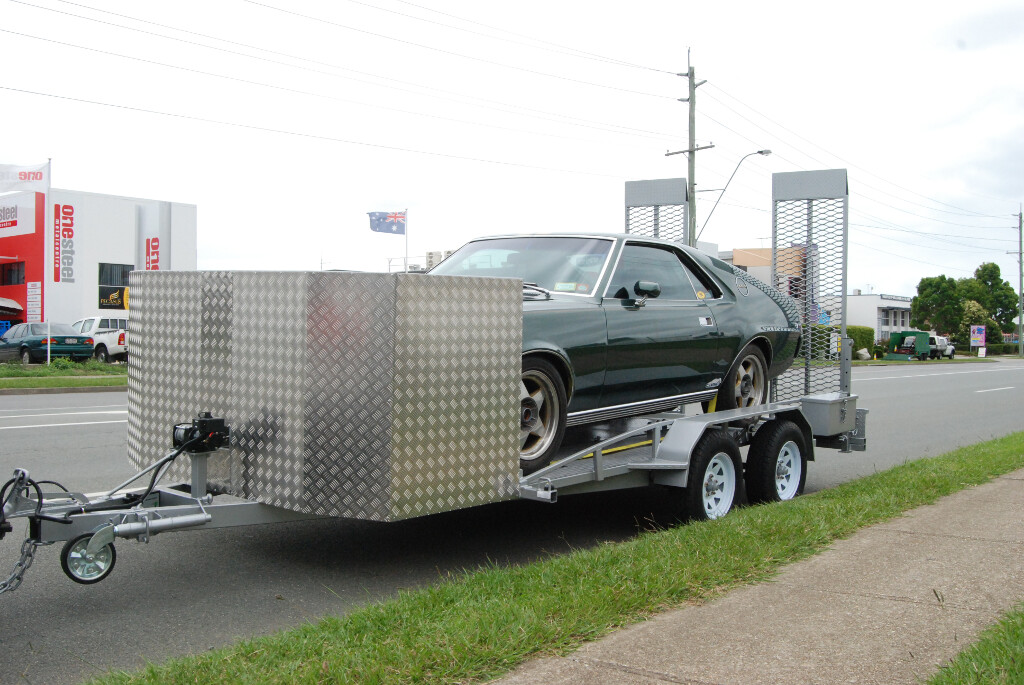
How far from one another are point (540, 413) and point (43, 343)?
87.4 feet

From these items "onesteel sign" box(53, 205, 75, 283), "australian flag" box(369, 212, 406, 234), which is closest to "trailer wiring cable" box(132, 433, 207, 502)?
"australian flag" box(369, 212, 406, 234)

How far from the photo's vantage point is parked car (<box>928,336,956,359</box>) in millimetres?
63156

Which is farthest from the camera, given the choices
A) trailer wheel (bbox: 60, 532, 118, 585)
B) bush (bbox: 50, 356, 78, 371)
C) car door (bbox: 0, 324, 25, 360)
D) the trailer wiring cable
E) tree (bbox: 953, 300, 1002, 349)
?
tree (bbox: 953, 300, 1002, 349)

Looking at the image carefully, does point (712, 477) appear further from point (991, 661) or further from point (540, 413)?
point (991, 661)

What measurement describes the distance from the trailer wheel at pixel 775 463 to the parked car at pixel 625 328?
1.51ft

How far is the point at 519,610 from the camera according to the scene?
409cm

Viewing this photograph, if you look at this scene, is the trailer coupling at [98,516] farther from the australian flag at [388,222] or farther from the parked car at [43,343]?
the australian flag at [388,222]

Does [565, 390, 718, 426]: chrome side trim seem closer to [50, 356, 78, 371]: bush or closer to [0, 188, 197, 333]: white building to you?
[50, 356, 78, 371]: bush

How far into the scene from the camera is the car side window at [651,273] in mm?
6664

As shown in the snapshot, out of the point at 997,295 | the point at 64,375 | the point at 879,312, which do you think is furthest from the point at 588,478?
the point at 997,295

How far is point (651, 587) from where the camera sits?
451 cm

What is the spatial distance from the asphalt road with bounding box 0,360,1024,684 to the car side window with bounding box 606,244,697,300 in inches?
68.8

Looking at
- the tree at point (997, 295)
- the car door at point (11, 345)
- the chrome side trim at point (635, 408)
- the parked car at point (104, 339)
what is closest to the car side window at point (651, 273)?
the chrome side trim at point (635, 408)

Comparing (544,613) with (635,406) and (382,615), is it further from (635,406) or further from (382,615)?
(635,406)
